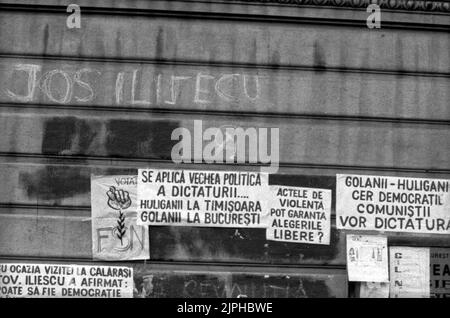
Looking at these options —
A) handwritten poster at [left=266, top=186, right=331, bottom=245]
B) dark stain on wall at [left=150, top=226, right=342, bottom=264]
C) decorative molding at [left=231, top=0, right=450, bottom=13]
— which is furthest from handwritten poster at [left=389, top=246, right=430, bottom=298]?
decorative molding at [left=231, top=0, right=450, bottom=13]

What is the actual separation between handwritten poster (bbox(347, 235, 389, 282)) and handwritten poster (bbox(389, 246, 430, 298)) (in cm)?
10

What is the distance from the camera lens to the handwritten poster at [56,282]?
847cm

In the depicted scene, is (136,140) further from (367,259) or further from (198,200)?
(367,259)

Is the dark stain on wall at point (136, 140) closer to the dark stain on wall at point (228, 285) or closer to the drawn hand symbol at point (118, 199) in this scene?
the drawn hand symbol at point (118, 199)

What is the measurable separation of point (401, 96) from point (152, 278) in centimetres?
327

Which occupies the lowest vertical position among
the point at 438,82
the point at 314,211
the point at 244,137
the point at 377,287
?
the point at 377,287

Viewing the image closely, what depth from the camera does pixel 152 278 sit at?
8.49 meters

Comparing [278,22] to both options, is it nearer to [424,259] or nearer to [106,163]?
[106,163]

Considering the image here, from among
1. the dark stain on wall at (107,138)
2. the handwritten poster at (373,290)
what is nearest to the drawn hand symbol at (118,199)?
the dark stain on wall at (107,138)

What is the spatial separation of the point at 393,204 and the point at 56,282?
3.63 meters

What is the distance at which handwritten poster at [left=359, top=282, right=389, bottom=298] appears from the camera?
864 centimetres

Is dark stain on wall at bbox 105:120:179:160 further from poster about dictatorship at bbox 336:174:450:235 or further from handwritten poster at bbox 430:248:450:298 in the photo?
handwritten poster at bbox 430:248:450:298

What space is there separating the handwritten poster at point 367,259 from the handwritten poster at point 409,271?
100mm

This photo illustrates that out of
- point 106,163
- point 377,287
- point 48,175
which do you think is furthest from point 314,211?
point 48,175
